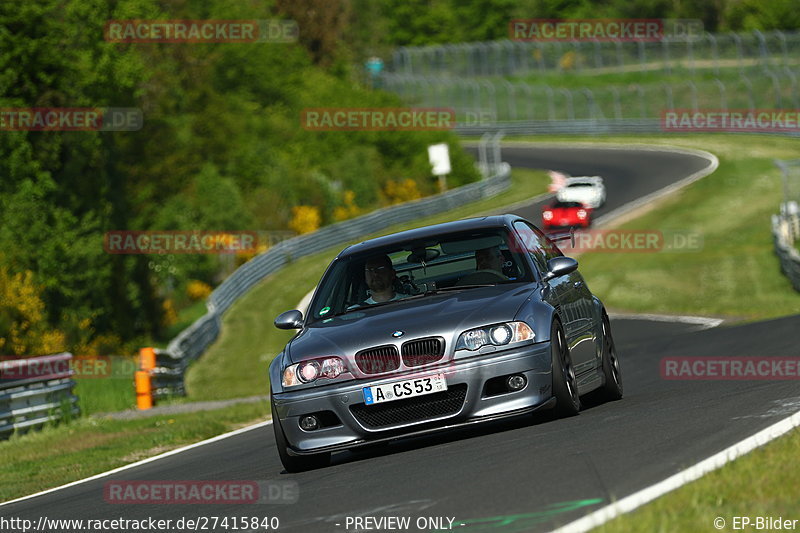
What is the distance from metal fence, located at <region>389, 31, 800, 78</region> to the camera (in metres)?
74.1

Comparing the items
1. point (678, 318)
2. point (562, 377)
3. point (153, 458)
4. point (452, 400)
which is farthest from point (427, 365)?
point (678, 318)

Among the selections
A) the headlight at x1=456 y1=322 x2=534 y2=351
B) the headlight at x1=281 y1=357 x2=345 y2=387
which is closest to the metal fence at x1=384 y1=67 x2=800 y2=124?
the headlight at x1=456 y1=322 x2=534 y2=351

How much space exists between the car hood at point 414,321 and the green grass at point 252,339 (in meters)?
15.3

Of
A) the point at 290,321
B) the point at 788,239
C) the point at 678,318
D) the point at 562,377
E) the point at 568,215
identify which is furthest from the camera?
the point at 568,215

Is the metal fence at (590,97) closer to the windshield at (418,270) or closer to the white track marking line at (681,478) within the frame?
the windshield at (418,270)

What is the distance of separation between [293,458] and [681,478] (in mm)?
3547

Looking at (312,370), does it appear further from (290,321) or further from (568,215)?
(568,215)

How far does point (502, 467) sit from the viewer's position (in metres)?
7.55

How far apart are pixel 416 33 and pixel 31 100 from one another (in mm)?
93889

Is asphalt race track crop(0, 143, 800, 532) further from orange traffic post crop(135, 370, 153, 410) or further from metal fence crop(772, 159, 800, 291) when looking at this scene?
metal fence crop(772, 159, 800, 291)

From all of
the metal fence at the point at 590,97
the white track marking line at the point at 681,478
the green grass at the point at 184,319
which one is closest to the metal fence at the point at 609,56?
the metal fence at the point at 590,97

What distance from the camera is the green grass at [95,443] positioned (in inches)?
500

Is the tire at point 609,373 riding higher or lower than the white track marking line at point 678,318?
higher

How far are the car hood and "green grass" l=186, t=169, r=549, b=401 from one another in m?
15.3
